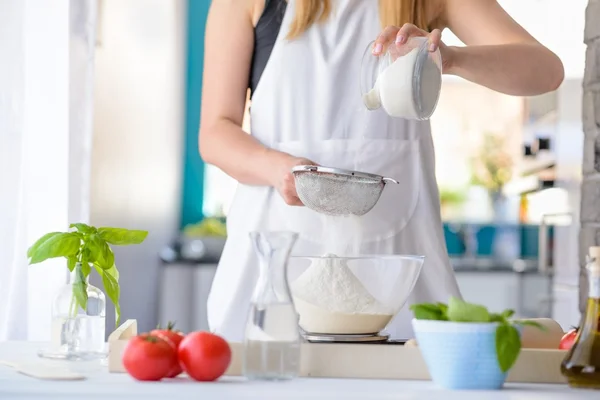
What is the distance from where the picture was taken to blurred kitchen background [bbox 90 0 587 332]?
3.75 metres

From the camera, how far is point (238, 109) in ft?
6.38

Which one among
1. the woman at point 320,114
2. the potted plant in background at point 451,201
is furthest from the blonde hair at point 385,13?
the potted plant in background at point 451,201

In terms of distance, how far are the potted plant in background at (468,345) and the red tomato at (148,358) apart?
0.31 meters

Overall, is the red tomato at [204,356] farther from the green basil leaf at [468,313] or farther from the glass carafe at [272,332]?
the green basil leaf at [468,313]

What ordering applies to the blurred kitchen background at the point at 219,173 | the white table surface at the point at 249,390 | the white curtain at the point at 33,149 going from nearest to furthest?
the white table surface at the point at 249,390
the white curtain at the point at 33,149
the blurred kitchen background at the point at 219,173

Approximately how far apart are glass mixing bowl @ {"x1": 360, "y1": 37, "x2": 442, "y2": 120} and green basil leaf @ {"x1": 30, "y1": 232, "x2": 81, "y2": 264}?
0.55m

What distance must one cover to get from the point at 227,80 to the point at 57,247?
0.64 meters

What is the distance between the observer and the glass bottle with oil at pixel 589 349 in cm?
115

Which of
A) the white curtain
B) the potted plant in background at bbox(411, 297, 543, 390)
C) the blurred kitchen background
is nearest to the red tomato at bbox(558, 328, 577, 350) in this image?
the potted plant in background at bbox(411, 297, 543, 390)

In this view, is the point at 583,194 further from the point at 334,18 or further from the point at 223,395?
the point at 223,395

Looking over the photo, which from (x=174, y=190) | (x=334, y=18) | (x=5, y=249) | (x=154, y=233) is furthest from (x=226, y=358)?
(x=174, y=190)

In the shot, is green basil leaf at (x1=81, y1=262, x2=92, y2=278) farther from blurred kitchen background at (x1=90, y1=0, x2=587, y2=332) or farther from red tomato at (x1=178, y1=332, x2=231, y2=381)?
blurred kitchen background at (x1=90, y1=0, x2=587, y2=332)

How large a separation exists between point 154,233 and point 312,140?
311 cm

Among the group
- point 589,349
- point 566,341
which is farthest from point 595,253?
point 566,341
